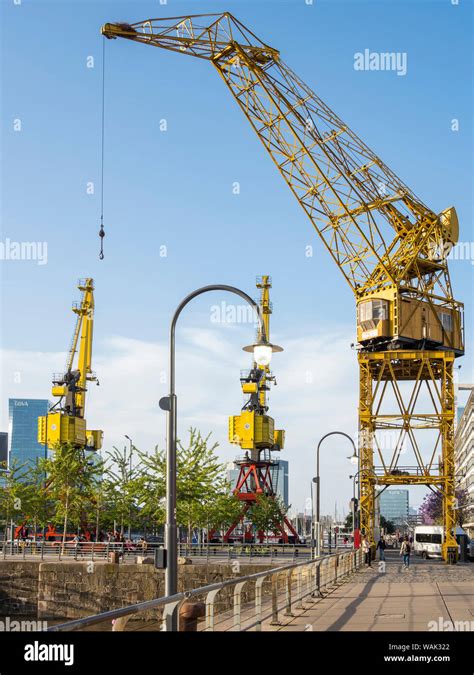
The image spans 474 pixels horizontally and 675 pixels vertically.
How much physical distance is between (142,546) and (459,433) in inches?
5534

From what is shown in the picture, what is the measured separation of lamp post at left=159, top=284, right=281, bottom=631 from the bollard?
215cm

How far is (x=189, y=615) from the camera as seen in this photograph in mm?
12094

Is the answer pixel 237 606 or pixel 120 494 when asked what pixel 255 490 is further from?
pixel 237 606

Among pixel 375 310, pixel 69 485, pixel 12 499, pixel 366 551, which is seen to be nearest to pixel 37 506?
pixel 12 499

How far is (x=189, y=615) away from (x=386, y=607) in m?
12.3

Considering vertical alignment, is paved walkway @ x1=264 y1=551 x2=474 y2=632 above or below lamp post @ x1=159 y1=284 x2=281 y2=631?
below

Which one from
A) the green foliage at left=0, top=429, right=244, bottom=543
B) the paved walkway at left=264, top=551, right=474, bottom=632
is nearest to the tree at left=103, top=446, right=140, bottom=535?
the green foliage at left=0, top=429, right=244, bottom=543

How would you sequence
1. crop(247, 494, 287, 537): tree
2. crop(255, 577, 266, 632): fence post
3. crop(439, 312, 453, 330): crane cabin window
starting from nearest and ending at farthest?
1. crop(255, 577, 266, 632): fence post
2. crop(439, 312, 453, 330): crane cabin window
3. crop(247, 494, 287, 537): tree

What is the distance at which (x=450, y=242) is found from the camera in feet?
196

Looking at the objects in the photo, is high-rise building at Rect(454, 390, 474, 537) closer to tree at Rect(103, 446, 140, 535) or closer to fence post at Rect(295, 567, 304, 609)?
tree at Rect(103, 446, 140, 535)

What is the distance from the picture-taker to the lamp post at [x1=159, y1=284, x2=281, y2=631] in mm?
14766

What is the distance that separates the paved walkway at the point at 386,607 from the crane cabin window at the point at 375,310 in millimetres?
Answer: 22835

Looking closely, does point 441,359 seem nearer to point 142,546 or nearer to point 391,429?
point 391,429

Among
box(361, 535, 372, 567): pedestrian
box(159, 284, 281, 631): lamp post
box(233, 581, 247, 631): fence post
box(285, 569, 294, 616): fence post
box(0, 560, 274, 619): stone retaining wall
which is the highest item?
box(159, 284, 281, 631): lamp post
